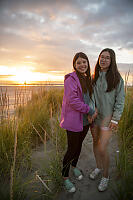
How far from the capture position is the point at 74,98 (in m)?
1.57

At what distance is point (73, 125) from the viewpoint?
5.36 feet

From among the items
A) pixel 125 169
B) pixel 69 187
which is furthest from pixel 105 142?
pixel 69 187

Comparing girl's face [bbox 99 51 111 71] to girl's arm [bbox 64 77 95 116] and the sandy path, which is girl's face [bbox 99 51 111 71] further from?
the sandy path

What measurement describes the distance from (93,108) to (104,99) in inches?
7.3

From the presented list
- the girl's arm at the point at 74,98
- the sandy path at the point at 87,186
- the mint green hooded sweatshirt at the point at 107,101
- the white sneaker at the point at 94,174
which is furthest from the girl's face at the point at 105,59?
the white sneaker at the point at 94,174

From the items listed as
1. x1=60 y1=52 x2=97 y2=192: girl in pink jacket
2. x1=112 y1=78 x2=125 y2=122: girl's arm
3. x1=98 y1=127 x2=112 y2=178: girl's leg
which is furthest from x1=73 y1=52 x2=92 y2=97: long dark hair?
x1=98 y1=127 x2=112 y2=178: girl's leg

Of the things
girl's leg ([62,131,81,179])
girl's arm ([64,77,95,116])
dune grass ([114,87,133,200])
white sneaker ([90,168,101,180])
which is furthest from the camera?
white sneaker ([90,168,101,180])

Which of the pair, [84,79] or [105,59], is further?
[84,79]

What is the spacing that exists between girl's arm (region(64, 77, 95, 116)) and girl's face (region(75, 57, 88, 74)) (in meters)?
0.19

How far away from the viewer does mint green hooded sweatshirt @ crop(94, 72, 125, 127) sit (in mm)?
1596

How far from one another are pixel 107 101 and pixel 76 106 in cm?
42

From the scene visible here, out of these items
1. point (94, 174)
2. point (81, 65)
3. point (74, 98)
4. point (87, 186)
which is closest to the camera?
point (74, 98)

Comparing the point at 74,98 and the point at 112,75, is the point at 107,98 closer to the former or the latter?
the point at 112,75

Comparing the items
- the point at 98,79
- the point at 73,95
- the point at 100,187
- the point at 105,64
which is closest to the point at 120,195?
the point at 100,187
